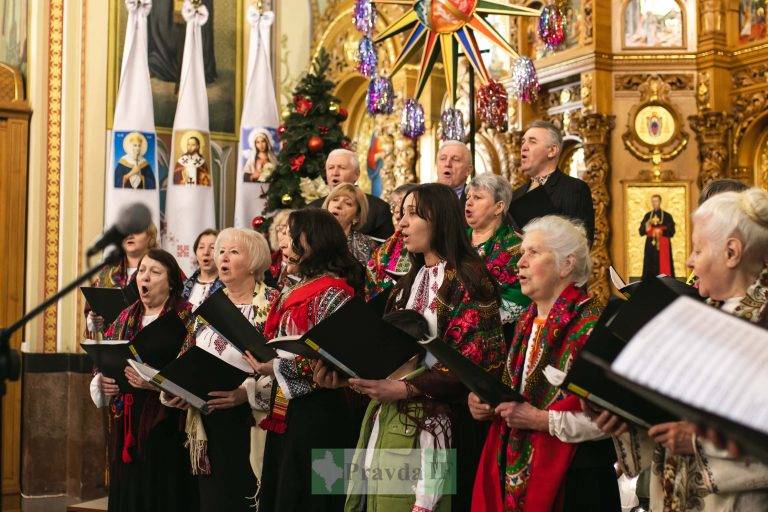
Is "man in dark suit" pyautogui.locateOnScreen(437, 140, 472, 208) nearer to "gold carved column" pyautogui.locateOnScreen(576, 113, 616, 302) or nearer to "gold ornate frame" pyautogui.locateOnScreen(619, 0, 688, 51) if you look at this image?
"gold carved column" pyautogui.locateOnScreen(576, 113, 616, 302)

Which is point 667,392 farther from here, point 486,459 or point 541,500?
point 486,459

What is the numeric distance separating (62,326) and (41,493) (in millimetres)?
1392

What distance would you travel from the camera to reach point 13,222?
28.9 ft

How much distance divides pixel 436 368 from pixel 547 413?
0.63 meters

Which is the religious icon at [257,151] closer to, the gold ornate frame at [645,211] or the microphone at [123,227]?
the gold ornate frame at [645,211]

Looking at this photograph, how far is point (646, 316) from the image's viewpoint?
8.73 feet

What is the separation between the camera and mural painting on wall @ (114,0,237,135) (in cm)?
933

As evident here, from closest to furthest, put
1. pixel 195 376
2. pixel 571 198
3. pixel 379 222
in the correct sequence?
pixel 195 376 < pixel 571 198 < pixel 379 222

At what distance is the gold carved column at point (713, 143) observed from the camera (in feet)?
31.8

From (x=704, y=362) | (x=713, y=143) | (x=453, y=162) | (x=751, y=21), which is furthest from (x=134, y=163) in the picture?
(x=704, y=362)

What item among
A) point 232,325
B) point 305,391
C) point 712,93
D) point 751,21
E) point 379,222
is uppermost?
point 751,21

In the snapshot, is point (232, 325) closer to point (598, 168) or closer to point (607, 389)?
point (607, 389)

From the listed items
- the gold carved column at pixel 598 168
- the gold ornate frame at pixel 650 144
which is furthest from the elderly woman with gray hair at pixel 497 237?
the gold ornate frame at pixel 650 144

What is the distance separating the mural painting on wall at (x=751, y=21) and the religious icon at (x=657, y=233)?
68.0 inches
